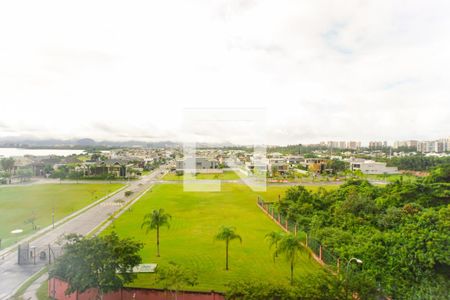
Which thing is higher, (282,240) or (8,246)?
(282,240)

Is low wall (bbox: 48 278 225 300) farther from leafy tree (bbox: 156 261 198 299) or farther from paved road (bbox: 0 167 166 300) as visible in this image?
paved road (bbox: 0 167 166 300)

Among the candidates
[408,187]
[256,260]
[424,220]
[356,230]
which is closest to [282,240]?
[256,260]

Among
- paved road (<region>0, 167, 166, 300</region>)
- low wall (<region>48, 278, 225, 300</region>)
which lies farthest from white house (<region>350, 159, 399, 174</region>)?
low wall (<region>48, 278, 225, 300</region>)

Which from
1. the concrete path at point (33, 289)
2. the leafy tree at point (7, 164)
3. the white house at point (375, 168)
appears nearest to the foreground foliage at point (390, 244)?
the concrete path at point (33, 289)

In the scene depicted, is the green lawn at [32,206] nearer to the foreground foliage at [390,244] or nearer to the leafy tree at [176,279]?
the leafy tree at [176,279]

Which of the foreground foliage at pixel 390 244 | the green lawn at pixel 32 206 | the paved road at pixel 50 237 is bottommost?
the green lawn at pixel 32 206

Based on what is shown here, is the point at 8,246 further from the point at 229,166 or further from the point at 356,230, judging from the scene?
the point at 229,166
